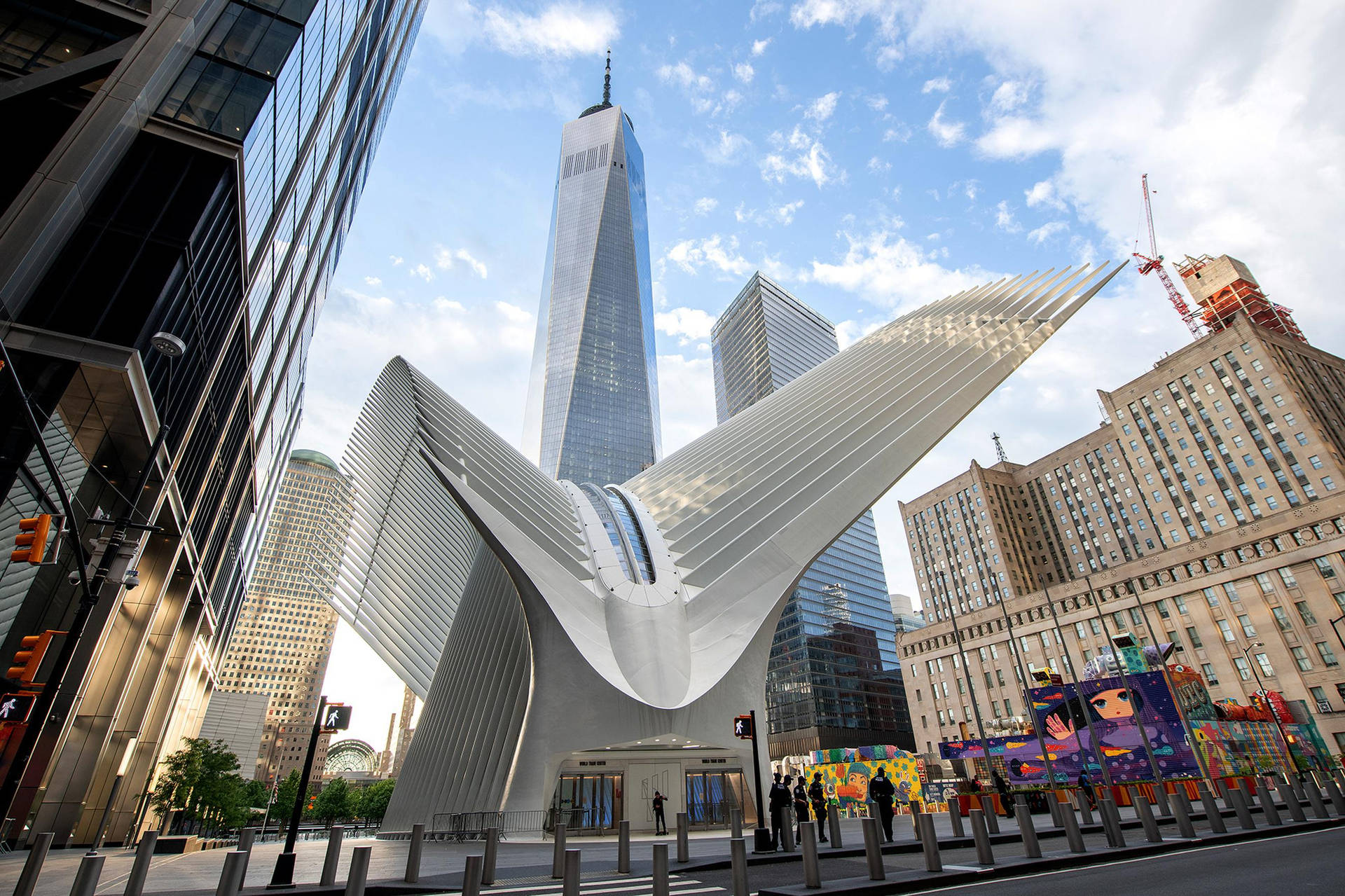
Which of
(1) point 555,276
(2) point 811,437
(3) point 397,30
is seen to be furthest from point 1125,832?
(1) point 555,276

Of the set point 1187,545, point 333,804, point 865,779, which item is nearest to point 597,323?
point 333,804

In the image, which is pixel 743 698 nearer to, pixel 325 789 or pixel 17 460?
pixel 17 460

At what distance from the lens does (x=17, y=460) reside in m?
12.1

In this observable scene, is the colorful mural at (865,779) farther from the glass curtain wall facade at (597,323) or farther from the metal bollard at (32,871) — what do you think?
the glass curtain wall facade at (597,323)

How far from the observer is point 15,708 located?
12797mm

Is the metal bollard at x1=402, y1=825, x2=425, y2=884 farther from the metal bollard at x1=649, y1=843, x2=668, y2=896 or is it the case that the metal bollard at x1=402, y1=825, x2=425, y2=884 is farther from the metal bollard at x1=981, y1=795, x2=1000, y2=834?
the metal bollard at x1=981, y1=795, x2=1000, y2=834

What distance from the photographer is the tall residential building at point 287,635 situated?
5418 inches

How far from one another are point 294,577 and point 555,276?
94.6m

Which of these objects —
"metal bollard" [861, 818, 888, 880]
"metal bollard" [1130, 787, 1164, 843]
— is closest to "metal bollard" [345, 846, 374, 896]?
"metal bollard" [861, 818, 888, 880]

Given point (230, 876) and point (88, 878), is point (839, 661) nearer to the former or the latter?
point (230, 876)

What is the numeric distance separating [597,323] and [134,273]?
12711 cm

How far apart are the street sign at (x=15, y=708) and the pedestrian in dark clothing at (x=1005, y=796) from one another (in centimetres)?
2430

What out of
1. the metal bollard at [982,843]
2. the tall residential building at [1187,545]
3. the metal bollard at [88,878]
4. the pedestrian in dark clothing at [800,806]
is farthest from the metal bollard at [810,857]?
the tall residential building at [1187,545]

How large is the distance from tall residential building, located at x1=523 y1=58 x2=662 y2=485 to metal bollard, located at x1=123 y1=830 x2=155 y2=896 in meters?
111
